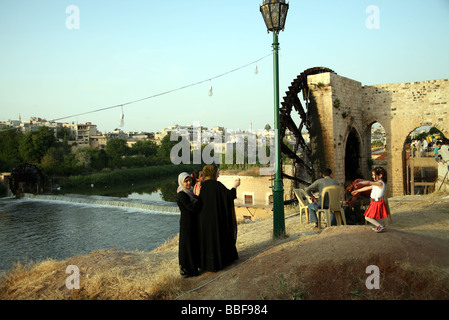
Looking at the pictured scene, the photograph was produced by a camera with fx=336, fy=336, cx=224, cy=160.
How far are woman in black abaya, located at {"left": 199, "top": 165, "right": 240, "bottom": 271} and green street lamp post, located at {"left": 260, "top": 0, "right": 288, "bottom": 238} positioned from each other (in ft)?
4.25

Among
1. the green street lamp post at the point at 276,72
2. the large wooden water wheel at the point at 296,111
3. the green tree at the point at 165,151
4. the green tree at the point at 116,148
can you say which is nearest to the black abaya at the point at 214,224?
the green street lamp post at the point at 276,72

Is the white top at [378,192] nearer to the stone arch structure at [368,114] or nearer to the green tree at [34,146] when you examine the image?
the stone arch structure at [368,114]

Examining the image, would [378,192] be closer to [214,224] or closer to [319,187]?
[319,187]

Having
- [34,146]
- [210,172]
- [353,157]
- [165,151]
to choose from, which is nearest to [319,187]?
[210,172]

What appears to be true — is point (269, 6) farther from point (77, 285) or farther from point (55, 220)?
point (55, 220)

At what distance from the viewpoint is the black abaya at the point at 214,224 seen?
4219mm

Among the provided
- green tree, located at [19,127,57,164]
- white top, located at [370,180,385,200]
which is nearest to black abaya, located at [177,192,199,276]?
white top, located at [370,180,385,200]

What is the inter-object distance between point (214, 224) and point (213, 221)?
4 cm

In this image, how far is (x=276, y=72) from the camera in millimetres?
5508

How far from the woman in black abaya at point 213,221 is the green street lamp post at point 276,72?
51.0 inches

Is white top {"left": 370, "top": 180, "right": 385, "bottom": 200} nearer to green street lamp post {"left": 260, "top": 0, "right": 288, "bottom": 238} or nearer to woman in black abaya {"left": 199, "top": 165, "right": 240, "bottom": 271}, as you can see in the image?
green street lamp post {"left": 260, "top": 0, "right": 288, "bottom": 238}

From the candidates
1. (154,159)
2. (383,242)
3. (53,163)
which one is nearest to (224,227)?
(383,242)
